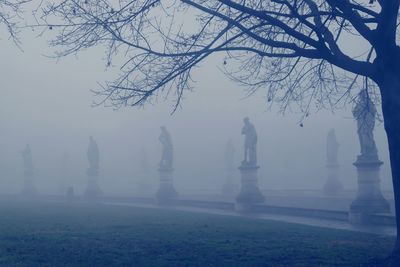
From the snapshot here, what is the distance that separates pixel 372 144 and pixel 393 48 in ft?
42.5

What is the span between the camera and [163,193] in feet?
109

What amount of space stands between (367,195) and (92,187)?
82.3 ft

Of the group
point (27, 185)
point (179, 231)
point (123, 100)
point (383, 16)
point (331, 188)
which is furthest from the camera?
point (27, 185)

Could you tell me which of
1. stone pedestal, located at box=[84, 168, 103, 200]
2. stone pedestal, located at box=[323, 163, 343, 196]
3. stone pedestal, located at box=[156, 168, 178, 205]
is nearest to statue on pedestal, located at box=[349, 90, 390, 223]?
stone pedestal, located at box=[323, 163, 343, 196]

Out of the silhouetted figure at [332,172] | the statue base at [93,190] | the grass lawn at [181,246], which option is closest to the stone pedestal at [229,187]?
the silhouetted figure at [332,172]

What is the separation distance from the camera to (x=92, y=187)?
40.2 meters

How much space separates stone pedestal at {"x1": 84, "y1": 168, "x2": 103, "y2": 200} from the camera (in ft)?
129

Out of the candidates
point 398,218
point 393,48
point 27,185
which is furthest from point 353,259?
point 27,185

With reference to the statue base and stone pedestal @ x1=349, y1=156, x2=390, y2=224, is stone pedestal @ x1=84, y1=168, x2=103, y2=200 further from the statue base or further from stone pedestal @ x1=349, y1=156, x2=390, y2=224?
stone pedestal @ x1=349, y1=156, x2=390, y2=224

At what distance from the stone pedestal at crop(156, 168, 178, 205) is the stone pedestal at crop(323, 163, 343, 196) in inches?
369

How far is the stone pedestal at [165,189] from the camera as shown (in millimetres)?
32400

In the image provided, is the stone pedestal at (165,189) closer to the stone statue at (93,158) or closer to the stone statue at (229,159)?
the stone statue at (229,159)

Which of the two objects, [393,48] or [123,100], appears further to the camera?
[123,100]

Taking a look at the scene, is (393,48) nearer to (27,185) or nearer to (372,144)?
(372,144)
